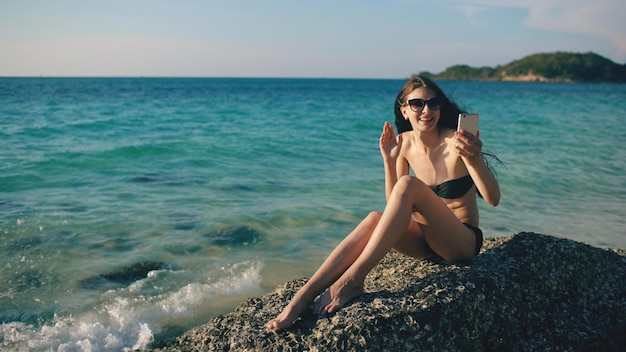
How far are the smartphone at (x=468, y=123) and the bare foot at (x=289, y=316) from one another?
1.72m

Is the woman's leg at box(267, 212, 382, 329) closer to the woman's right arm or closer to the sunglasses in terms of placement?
the woman's right arm

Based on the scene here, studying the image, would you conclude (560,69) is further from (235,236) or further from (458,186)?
(458,186)

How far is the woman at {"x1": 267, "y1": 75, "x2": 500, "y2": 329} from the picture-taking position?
3.62 meters

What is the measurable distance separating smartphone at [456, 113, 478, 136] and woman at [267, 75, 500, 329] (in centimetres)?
5

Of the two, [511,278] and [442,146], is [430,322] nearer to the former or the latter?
[511,278]

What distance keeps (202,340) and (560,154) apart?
14711 mm

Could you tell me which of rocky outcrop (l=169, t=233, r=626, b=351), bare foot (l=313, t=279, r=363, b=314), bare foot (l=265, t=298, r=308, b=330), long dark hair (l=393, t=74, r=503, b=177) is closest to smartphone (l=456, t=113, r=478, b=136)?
long dark hair (l=393, t=74, r=503, b=177)

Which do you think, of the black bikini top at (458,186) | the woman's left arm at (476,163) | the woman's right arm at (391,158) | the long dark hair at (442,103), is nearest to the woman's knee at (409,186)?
the woman's left arm at (476,163)

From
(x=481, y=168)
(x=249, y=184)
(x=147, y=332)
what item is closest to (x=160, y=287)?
(x=147, y=332)

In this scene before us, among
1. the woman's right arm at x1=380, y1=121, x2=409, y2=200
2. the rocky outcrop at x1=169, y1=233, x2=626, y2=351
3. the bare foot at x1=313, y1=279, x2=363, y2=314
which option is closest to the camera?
the rocky outcrop at x1=169, y1=233, x2=626, y2=351

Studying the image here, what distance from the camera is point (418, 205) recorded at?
3.79 metres

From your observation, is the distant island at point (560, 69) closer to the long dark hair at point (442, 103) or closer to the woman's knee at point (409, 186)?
the long dark hair at point (442, 103)

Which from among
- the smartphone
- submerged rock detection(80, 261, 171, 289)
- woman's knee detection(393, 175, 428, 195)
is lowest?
submerged rock detection(80, 261, 171, 289)

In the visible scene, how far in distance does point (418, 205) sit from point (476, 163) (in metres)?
0.56
